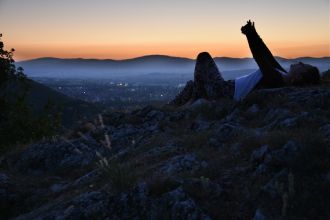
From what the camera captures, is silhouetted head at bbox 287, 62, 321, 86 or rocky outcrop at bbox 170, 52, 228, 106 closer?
silhouetted head at bbox 287, 62, 321, 86

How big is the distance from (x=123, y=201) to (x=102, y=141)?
8.83 meters

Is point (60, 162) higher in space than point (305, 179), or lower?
lower

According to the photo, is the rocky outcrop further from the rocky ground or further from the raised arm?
the rocky ground

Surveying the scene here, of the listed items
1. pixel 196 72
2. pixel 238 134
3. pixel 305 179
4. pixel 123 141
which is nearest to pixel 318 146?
pixel 305 179

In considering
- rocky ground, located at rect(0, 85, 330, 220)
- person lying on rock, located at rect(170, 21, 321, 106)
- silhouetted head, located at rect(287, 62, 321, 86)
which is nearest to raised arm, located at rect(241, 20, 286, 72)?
person lying on rock, located at rect(170, 21, 321, 106)

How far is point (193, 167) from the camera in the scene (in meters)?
12.1

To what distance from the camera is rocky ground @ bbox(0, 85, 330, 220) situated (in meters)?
9.66

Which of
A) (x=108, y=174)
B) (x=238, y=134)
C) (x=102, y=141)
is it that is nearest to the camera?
(x=108, y=174)

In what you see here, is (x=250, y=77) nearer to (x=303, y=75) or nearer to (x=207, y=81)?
(x=207, y=81)

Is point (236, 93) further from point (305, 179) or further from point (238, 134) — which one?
point (305, 179)

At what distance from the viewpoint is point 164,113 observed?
67.2 feet

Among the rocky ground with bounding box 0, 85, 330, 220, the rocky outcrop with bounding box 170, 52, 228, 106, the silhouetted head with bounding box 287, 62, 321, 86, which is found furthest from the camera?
the rocky outcrop with bounding box 170, 52, 228, 106

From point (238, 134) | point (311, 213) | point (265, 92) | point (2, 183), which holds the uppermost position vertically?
point (265, 92)

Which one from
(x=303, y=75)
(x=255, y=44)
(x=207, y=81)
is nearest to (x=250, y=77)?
(x=255, y=44)
